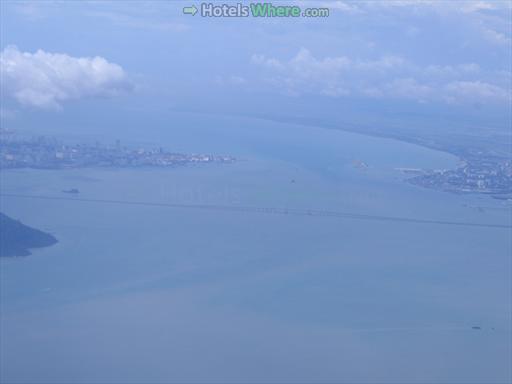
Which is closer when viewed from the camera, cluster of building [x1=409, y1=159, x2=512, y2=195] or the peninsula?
the peninsula

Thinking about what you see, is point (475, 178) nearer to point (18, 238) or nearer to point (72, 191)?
point (72, 191)

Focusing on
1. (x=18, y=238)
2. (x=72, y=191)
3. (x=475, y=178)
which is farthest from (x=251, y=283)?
(x=475, y=178)

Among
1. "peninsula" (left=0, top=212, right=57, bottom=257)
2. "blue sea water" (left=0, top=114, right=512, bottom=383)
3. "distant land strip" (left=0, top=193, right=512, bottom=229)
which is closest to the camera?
"blue sea water" (left=0, top=114, right=512, bottom=383)

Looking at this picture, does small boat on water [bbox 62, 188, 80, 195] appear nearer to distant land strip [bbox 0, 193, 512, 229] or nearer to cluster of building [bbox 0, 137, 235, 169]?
distant land strip [bbox 0, 193, 512, 229]

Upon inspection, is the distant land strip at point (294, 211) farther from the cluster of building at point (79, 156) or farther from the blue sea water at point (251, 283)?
the cluster of building at point (79, 156)

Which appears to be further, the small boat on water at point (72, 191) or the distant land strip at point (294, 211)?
the small boat on water at point (72, 191)

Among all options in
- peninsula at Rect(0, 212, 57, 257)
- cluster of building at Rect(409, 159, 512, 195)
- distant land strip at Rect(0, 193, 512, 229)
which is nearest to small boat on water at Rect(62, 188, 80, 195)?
distant land strip at Rect(0, 193, 512, 229)

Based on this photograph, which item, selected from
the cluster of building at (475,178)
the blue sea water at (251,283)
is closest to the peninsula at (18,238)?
the blue sea water at (251,283)
